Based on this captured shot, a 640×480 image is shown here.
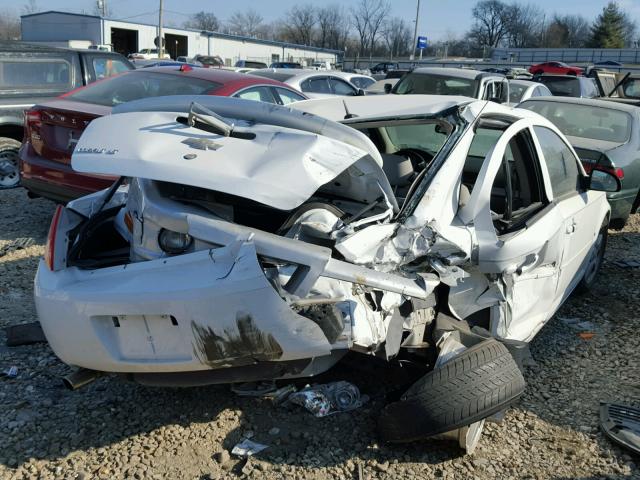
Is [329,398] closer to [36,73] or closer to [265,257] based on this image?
[265,257]

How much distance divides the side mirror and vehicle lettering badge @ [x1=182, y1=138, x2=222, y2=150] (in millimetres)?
2850

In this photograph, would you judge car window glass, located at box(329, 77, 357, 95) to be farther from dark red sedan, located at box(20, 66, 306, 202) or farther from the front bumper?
the front bumper

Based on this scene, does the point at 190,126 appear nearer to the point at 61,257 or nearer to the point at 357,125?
the point at 61,257

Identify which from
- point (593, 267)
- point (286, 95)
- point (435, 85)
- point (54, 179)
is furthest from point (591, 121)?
point (54, 179)

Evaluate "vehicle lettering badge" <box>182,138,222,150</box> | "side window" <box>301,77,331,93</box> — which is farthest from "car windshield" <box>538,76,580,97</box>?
"vehicle lettering badge" <box>182,138,222,150</box>

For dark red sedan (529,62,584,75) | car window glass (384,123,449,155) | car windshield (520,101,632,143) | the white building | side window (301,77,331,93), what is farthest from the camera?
the white building

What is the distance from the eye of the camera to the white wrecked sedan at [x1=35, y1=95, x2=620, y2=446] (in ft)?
7.81

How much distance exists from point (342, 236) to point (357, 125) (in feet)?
3.80

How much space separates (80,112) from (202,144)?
11.2 ft

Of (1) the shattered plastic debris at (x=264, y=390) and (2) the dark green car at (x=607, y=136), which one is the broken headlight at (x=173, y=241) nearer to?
(1) the shattered plastic debris at (x=264, y=390)

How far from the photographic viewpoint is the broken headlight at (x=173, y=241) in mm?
2613

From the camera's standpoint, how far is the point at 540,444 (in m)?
2.96

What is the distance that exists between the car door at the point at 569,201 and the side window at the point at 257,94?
10.8 ft

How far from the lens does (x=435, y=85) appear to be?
10.4m
